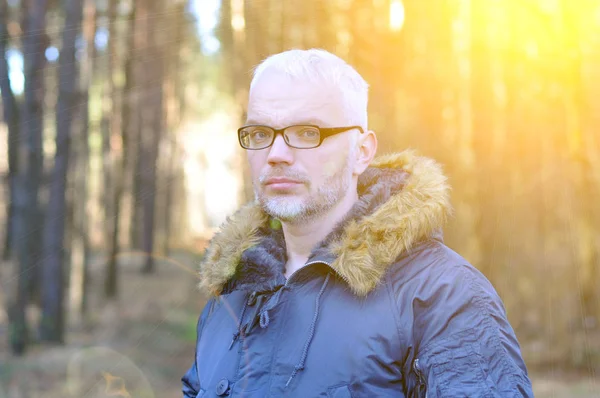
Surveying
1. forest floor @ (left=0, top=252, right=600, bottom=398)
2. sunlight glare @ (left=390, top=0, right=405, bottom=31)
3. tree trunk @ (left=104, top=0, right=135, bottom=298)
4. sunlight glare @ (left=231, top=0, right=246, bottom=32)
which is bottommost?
forest floor @ (left=0, top=252, right=600, bottom=398)

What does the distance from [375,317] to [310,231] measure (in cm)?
61

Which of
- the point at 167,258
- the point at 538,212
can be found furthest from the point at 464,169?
the point at 167,258

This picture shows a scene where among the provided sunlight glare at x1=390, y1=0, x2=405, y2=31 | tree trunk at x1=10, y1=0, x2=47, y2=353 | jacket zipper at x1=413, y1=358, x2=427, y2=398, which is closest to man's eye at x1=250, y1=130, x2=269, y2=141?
jacket zipper at x1=413, y1=358, x2=427, y2=398

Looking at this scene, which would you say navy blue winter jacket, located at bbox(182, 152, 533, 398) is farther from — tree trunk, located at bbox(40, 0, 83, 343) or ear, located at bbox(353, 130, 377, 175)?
tree trunk, located at bbox(40, 0, 83, 343)

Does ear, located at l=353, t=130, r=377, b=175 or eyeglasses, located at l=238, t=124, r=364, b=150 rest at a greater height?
eyeglasses, located at l=238, t=124, r=364, b=150

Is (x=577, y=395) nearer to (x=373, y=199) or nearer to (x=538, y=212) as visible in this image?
(x=538, y=212)

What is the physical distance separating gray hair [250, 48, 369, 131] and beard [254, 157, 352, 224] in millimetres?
267

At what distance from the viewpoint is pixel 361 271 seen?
7.57 feet

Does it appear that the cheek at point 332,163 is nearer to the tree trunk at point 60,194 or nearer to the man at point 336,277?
the man at point 336,277

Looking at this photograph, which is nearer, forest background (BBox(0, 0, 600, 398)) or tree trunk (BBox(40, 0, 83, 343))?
forest background (BBox(0, 0, 600, 398))

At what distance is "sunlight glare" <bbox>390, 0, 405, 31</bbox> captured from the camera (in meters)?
12.3

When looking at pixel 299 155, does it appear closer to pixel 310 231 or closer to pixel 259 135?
pixel 259 135

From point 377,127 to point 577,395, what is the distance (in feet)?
17.4

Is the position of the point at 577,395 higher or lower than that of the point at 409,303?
lower
